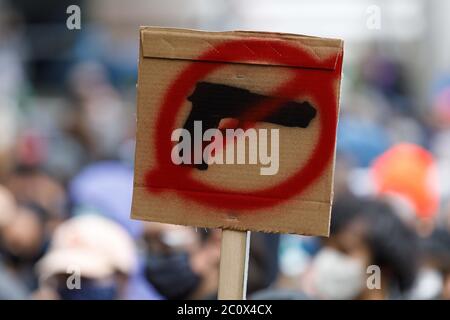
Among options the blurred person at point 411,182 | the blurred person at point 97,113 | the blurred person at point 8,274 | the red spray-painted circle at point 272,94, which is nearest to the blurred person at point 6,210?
the blurred person at point 8,274

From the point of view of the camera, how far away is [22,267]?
22.0ft

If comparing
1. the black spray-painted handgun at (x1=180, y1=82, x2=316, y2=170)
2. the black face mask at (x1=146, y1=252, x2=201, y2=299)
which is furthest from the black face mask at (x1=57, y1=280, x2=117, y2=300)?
the black spray-painted handgun at (x1=180, y1=82, x2=316, y2=170)

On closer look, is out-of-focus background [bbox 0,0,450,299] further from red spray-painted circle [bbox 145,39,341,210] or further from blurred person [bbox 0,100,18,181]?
red spray-painted circle [bbox 145,39,341,210]

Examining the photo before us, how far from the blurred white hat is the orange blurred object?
223cm

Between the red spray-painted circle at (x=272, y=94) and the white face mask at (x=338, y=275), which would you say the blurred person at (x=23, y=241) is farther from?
the red spray-painted circle at (x=272, y=94)

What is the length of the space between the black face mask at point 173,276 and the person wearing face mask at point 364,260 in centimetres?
50

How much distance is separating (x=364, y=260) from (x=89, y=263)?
3.47ft

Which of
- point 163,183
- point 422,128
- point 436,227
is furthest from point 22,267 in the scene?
point 422,128

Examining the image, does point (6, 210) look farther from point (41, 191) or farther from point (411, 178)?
point (411, 178)

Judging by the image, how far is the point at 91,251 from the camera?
528 cm

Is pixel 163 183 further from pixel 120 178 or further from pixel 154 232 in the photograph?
pixel 120 178

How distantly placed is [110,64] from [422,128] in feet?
22.6

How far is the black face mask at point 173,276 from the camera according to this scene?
506cm
